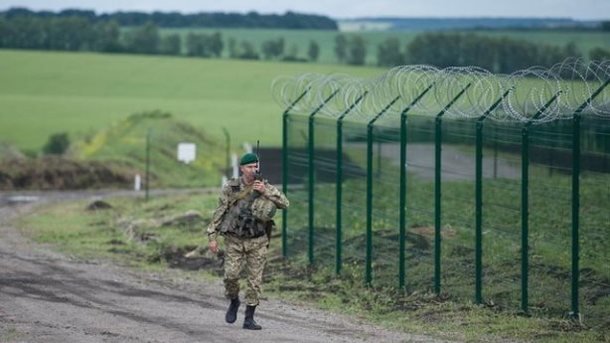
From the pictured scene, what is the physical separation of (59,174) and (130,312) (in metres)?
27.9

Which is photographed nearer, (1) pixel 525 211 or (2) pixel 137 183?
(1) pixel 525 211

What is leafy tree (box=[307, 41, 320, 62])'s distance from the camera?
102m

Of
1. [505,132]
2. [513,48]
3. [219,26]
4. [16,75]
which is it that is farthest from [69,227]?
[219,26]

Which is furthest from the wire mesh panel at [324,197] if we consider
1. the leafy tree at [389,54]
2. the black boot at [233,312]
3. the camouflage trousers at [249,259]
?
the leafy tree at [389,54]

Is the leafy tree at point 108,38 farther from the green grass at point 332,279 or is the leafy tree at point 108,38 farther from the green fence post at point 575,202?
the green fence post at point 575,202

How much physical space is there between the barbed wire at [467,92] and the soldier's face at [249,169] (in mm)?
3116

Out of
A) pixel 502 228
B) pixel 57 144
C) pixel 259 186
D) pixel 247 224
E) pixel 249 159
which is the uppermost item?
pixel 249 159

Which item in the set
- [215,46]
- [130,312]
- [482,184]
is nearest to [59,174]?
[482,184]

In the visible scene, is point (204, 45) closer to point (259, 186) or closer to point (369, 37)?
point (369, 37)

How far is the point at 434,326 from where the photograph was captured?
57.8 ft

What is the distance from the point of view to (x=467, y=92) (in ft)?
61.6

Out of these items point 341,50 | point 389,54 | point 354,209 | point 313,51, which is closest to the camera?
point 354,209

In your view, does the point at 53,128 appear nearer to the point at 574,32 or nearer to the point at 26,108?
the point at 26,108

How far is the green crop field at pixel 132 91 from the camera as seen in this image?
242ft
